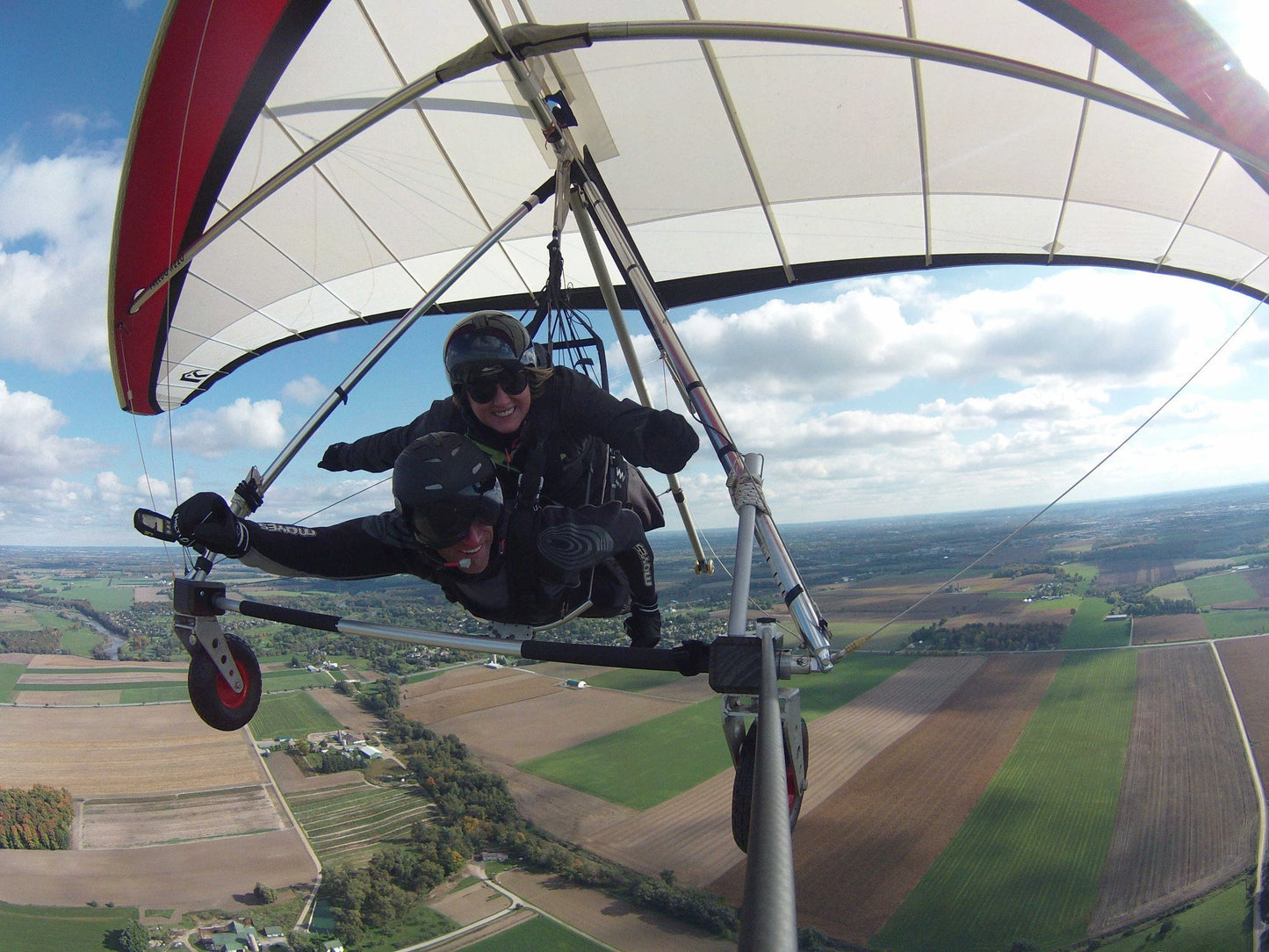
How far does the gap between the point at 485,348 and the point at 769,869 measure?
2147 millimetres

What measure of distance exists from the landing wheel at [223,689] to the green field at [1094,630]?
26.0 m

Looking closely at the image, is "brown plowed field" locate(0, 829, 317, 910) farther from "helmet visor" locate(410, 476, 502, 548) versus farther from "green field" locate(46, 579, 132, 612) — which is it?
"green field" locate(46, 579, 132, 612)

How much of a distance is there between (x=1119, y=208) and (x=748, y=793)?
361 cm

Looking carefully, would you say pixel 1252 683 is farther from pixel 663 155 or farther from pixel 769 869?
pixel 769 869

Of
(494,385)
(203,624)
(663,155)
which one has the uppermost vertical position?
(663,155)

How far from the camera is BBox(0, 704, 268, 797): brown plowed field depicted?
49.2ft

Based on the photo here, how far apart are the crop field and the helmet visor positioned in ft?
45.9

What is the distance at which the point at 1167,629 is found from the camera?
2338 cm

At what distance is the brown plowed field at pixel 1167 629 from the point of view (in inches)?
871

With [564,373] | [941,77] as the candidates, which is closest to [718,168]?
[941,77]

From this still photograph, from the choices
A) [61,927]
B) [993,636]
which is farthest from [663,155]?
[993,636]

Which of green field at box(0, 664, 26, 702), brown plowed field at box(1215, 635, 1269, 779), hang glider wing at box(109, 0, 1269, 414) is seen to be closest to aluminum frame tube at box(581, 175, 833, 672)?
hang glider wing at box(109, 0, 1269, 414)

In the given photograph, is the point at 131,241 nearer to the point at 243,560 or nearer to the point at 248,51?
the point at 248,51

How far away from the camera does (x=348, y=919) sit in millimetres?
11969
